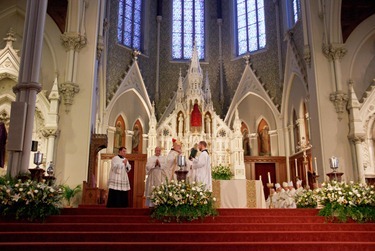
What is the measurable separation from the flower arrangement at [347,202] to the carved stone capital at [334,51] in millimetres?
8239

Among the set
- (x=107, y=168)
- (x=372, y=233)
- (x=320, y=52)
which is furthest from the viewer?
(x=107, y=168)

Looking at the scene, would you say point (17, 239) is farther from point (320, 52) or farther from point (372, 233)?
point (320, 52)

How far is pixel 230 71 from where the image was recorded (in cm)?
2427

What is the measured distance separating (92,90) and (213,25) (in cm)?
1394

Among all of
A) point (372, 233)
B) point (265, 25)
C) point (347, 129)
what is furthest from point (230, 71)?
point (372, 233)

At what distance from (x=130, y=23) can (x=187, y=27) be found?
408 cm

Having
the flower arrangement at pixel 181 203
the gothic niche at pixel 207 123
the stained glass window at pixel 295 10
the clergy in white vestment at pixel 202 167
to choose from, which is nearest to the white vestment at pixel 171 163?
the clergy in white vestment at pixel 202 167

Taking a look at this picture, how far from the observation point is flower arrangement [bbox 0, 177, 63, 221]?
7293mm

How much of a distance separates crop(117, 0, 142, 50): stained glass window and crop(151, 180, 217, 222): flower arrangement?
54.7ft

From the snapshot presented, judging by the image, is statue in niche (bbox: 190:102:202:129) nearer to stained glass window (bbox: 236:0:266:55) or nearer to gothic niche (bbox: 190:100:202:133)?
gothic niche (bbox: 190:100:202:133)

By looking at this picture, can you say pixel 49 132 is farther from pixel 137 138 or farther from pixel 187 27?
pixel 187 27

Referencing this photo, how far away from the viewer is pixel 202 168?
420 inches

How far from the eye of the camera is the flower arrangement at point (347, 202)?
304 inches

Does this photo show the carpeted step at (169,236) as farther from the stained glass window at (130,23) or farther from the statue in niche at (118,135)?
the stained glass window at (130,23)
